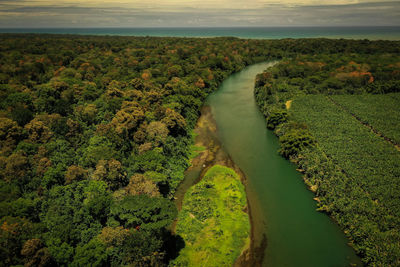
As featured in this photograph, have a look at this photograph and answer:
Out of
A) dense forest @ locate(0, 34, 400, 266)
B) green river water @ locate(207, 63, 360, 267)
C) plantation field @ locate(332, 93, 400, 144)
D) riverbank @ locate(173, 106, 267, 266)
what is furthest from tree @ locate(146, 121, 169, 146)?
plantation field @ locate(332, 93, 400, 144)

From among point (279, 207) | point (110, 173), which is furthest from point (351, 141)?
point (110, 173)

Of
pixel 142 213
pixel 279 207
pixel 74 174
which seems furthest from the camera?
pixel 279 207

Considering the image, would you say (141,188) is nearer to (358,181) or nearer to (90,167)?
(90,167)

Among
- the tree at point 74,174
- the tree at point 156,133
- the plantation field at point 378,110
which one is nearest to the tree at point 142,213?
the tree at point 74,174

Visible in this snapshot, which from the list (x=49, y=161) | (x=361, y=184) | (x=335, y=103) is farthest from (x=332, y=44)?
(x=49, y=161)

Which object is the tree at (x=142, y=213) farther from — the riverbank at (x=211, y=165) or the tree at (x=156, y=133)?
the tree at (x=156, y=133)

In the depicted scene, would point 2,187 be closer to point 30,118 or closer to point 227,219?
point 30,118

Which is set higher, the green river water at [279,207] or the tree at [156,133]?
the tree at [156,133]
